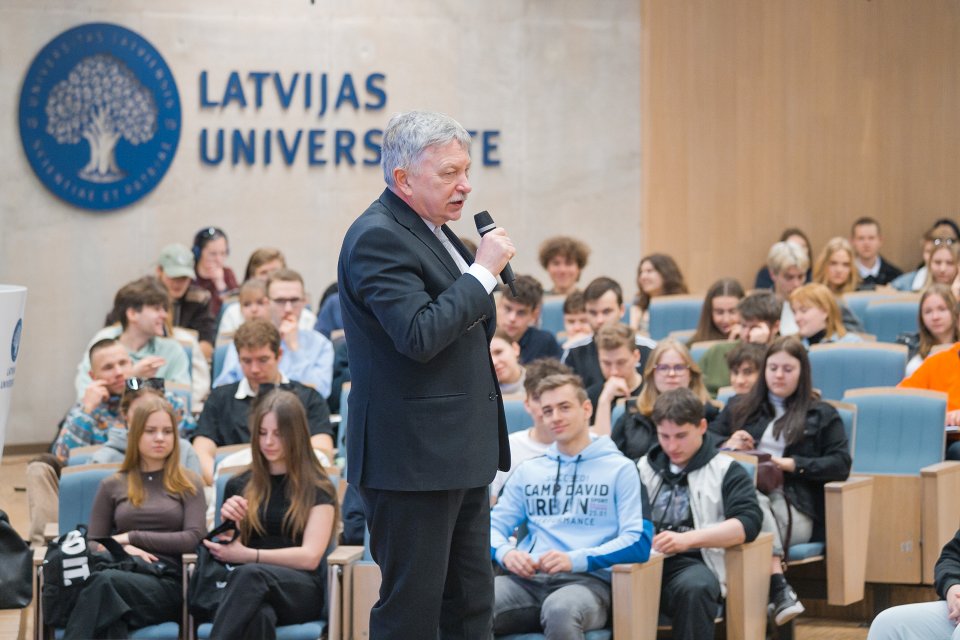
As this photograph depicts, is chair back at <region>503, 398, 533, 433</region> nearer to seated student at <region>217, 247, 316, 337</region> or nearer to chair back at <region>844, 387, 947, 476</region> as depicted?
chair back at <region>844, 387, 947, 476</region>

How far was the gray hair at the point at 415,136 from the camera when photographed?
8.62 ft

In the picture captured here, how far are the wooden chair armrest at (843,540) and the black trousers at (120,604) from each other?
2292 millimetres

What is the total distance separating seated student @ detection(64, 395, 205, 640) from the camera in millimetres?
4473

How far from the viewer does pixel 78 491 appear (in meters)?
4.87

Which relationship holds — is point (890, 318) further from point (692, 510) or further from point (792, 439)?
point (692, 510)

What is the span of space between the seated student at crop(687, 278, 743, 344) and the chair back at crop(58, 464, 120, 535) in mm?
3216

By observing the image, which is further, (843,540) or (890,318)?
(890,318)

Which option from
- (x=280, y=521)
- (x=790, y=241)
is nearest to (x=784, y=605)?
(x=280, y=521)

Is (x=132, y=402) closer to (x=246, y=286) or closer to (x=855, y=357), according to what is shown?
(x=246, y=286)

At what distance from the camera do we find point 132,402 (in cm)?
517

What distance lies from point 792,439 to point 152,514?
7.55ft

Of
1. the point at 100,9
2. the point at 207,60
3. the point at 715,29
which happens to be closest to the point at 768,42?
the point at 715,29

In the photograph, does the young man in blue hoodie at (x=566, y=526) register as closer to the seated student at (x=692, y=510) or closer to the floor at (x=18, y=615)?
the seated student at (x=692, y=510)

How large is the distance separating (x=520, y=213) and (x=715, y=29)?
85.9 inches
